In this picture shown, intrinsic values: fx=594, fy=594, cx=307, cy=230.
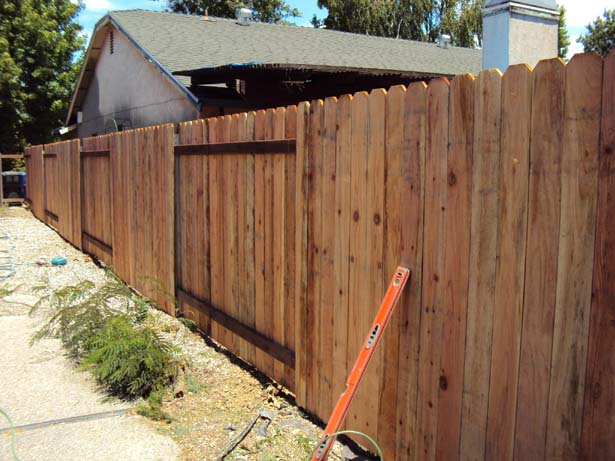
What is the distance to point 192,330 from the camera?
20.1 feet

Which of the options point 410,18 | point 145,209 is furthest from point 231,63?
point 410,18

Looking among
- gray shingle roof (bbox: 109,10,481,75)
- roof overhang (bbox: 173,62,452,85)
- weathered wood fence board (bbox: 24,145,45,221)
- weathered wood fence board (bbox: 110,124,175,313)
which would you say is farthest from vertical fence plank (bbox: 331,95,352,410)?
weathered wood fence board (bbox: 24,145,45,221)

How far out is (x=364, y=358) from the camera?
300 cm

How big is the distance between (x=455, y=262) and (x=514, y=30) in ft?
20.6

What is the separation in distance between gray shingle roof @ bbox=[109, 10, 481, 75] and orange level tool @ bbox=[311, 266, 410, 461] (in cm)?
1037

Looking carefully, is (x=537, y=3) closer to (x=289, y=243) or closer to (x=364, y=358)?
(x=289, y=243)

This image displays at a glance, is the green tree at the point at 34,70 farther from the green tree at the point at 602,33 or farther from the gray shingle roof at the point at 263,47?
the green tree at the point at 602,33

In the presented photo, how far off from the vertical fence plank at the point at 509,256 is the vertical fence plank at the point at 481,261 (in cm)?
4

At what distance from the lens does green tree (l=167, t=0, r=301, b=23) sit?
39.1 m

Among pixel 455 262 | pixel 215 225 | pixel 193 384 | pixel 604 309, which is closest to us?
pixel 604 309

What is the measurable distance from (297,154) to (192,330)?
2.84 metres

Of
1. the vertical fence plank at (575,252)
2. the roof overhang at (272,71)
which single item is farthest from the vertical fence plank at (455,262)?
the roof overhang at (272,71)

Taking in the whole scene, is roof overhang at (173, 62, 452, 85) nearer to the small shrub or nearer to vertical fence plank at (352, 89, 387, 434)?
the small shrub

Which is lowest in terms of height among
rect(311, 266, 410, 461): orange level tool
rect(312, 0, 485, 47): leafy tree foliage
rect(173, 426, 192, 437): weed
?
rect(173, 426, 192, 437): weed
